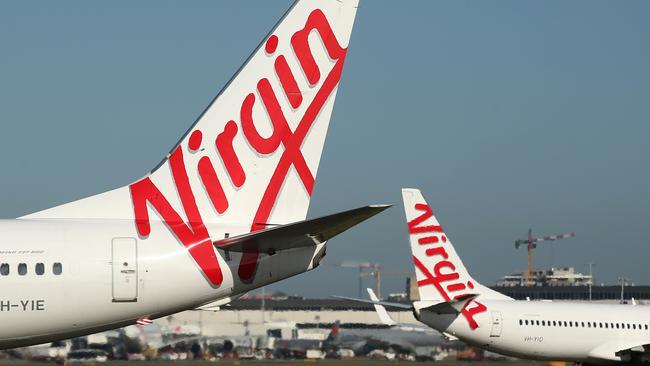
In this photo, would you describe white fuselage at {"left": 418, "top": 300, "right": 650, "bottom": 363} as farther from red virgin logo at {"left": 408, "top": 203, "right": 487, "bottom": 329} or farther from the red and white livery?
red virgin logo at {"left": 408, "top": 203, "right": 487, "bottom": 329}

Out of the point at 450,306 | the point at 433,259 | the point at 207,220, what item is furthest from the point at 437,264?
the point at 207,220

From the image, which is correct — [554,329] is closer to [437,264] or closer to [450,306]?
[450,306]

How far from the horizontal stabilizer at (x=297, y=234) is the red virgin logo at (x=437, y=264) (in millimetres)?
29397

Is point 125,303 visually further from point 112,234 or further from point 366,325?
point 366,325

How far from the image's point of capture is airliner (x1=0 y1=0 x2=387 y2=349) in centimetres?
1523

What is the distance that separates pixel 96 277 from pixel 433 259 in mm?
30610

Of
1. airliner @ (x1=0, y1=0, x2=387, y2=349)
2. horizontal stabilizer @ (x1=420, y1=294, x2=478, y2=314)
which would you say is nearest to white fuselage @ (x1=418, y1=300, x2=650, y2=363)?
horizontal stabilizer @ (x1=420, y1=294, x2=478, y2=314)

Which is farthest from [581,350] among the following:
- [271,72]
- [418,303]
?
[271,72]

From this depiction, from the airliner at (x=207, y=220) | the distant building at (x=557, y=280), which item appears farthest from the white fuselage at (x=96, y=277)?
the distant building at (x=557, y=280)

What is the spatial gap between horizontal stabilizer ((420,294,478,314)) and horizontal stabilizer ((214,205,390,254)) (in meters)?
27.3

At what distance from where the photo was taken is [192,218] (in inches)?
636

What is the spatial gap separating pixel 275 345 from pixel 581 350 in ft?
65.4

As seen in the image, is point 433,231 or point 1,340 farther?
point 433,231

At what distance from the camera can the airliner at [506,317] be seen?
141 feet
